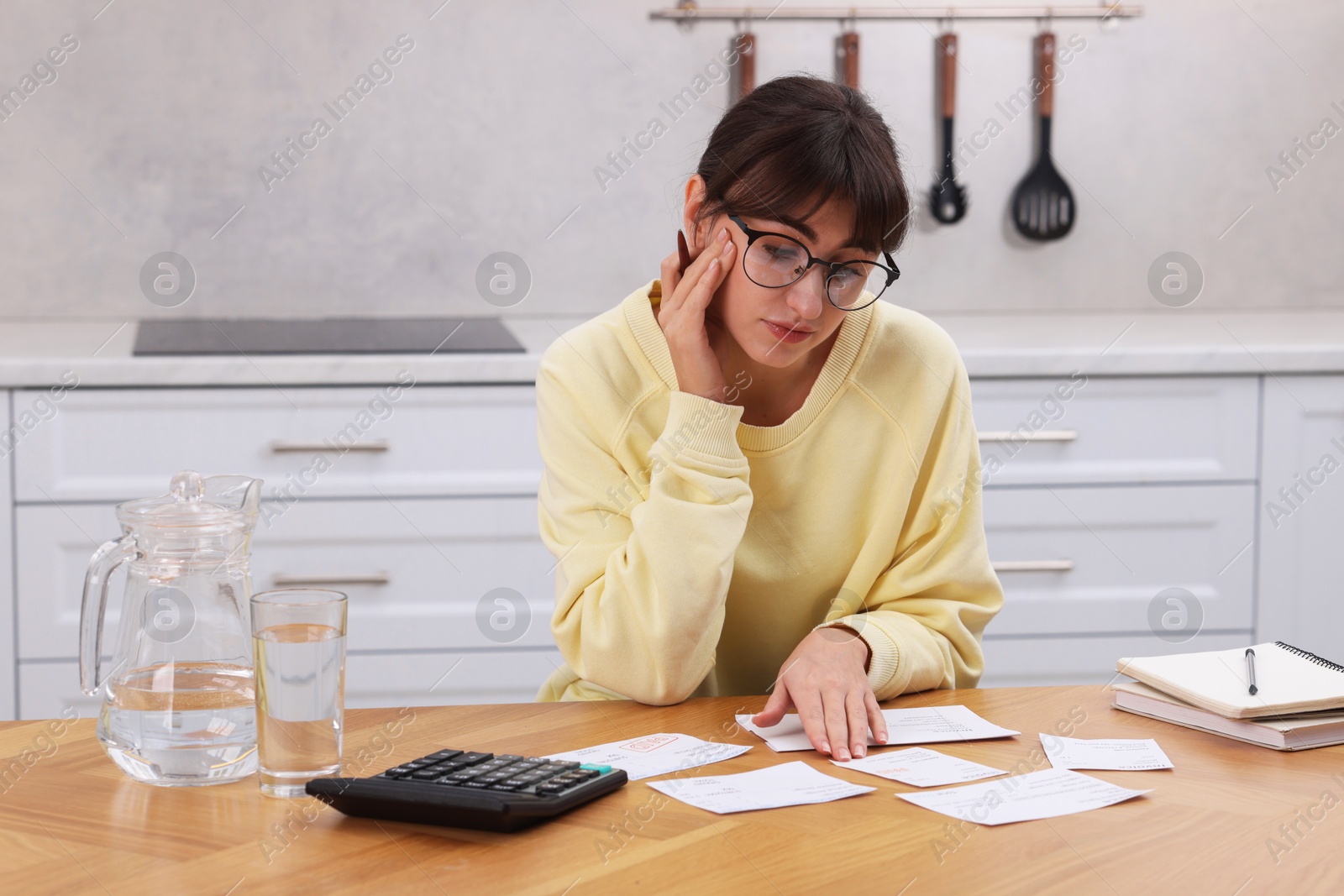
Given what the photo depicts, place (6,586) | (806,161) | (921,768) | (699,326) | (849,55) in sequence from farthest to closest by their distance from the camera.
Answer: (849,55)
(6,586)
(699,326)
(806,161)
(921,768)

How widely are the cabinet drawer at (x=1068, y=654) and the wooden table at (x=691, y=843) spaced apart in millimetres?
1236

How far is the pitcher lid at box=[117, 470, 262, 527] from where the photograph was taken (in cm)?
79

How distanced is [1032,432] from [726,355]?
3.10 ft

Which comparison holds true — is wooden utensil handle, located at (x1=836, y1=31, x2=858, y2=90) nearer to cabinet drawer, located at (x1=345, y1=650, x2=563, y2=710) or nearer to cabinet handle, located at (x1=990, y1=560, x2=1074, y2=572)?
cabinet handle, located at (x1=990, y1=560, x2=1074, y2=572)

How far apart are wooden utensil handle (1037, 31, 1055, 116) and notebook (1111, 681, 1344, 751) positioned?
193 centimetres

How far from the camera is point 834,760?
88 cm

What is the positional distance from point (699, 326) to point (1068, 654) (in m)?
1.24

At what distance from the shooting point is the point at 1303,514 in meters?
2.15

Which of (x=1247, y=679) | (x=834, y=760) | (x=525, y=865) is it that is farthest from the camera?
(x=1247, y=679)

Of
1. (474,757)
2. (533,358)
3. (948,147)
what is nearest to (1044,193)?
(948,147)

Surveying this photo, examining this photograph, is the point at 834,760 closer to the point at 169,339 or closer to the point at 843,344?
the point at 843,344

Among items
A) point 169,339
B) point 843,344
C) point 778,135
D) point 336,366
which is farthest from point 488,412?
→ point 778,135

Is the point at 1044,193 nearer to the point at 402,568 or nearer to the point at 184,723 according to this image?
the point at 402,568

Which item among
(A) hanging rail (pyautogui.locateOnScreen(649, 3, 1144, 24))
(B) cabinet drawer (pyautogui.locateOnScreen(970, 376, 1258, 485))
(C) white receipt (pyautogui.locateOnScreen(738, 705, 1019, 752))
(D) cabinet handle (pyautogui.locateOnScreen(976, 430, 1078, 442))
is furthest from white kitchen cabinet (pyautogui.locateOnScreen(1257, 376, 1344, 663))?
(C) white receipt (pyautogui.locateOnScreen(738, 705, 1019, 752))
